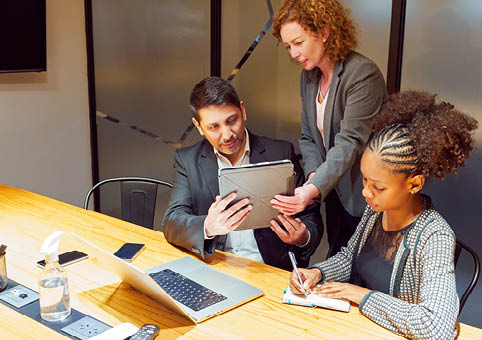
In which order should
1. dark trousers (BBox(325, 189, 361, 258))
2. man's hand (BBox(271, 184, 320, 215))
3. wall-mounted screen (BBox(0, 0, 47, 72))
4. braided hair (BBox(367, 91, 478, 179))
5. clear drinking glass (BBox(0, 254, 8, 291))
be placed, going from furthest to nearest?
1. wall-mounted screen (BBox(0, 0, 47, 72))
2. dark trousers (BBox(325, 189, 361, 258))
3. man's hand (BBox(271, 184, 320, 215))
4. clear drinking glass (BBox(0, 254, 8, 291))
5. braided hair (BBox(367, 91, 478, 179))

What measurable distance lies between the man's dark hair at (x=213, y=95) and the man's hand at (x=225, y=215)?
1.48ft

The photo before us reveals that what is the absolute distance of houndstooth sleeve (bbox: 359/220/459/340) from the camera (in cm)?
120

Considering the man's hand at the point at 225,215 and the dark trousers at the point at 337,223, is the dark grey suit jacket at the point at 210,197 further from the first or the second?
the dark trousers at the point at 337,223

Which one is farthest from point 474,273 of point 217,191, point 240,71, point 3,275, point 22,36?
point 22,36

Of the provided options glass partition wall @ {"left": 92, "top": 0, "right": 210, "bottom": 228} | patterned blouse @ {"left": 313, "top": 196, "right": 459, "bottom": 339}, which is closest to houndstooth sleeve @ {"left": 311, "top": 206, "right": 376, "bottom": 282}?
patterned blouse @ {"left": 313, "top": 196, "right": 459, "bottom": 339}

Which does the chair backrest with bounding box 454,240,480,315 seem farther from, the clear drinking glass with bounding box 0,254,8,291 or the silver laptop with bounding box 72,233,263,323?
the clear drinking glass with bounding box 0,254,8,291

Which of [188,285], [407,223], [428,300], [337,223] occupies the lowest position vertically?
[337,223]

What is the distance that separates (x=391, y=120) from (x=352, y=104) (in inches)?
23.4

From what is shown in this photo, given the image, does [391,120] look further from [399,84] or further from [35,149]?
[35,149]

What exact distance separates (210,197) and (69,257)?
1.98 ft

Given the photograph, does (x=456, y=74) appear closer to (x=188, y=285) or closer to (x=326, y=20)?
(x=326, y=20)

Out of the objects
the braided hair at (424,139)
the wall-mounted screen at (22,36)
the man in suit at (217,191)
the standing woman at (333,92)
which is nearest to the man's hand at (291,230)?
the man in suit at (217,191)

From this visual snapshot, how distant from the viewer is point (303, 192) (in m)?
1.88

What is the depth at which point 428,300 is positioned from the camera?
1240 mm
